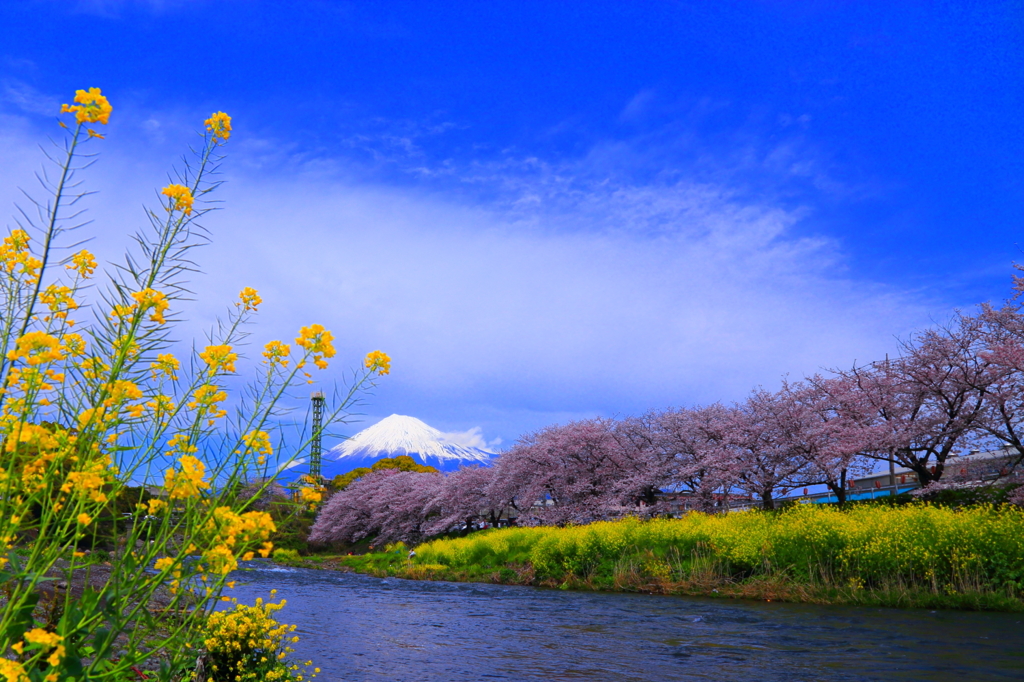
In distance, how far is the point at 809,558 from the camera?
15.0 metres

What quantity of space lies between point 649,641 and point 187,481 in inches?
373

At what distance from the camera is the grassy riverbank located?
43.1ft

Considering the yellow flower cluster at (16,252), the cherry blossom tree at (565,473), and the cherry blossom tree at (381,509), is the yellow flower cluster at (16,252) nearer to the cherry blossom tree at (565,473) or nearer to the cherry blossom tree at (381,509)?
the cherry blossom tree at (565,473)

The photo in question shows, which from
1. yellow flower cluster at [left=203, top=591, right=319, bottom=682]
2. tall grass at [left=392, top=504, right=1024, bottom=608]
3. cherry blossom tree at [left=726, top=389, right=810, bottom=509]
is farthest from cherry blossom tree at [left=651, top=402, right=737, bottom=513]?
yellow flower cluster at [left=203, top=591, right=319, bottom=682]

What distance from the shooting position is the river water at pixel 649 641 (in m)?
8.41

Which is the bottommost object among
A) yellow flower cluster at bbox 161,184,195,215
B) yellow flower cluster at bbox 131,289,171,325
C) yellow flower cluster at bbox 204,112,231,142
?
yellow flower cluster at bbox 131,289,171,325

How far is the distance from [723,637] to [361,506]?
34.3m

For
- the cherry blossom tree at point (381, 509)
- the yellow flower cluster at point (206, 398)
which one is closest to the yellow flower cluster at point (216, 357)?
the yellow flower cluster at point (206, 398)

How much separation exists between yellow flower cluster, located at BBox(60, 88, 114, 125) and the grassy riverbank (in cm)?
1553

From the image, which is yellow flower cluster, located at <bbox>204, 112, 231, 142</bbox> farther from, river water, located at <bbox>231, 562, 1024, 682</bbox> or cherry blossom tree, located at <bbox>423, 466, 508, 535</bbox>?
cherry blossom tree, located at <bbox>423, 466, 508, 535</bbox>

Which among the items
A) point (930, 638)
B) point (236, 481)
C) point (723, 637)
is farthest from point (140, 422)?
point (930, 638)

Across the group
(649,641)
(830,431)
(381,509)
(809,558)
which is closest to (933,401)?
(830,431)

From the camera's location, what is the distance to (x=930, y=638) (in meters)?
10.2

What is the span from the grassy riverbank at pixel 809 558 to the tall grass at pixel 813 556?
3cm
